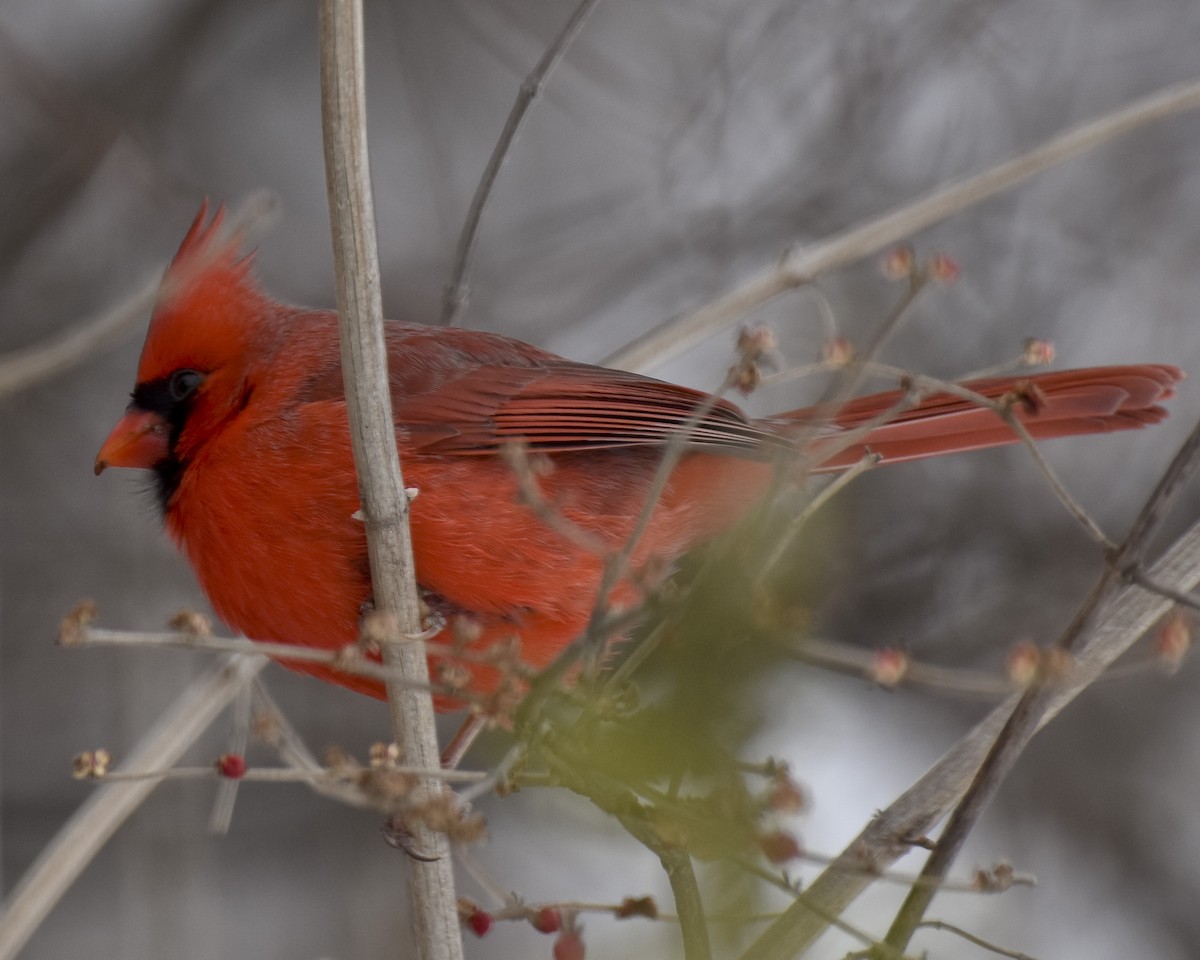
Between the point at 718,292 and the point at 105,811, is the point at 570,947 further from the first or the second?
the point at 718,292

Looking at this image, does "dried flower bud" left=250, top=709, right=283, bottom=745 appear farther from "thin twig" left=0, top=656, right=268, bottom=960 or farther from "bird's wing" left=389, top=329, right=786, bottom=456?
"bird's wing" left=389, top=329, right=786, bottom=456

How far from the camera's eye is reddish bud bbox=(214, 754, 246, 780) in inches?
63.5

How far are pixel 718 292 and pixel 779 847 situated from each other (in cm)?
251

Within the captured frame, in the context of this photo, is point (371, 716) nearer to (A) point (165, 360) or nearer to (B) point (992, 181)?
(A) point (165, 360)

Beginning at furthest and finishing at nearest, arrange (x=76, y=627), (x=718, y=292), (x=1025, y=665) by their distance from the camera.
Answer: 1. (x=718, y=292)
2. (x=76, y=627)
3. (x=1025, y=665)

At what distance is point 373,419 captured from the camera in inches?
67.6

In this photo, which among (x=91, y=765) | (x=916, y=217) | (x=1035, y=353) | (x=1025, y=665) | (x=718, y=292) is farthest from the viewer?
(x=718, y=292)

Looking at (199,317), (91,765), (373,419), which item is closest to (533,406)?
(199,317)

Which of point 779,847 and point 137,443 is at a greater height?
point 137,443

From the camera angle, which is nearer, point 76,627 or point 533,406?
point 76,627

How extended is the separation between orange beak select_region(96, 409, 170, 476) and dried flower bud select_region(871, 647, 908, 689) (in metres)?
1.64

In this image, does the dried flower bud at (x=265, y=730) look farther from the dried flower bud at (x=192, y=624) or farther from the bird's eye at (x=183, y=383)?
the bird's eye at (x=183, y=383)

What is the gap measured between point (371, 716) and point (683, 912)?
286 cm

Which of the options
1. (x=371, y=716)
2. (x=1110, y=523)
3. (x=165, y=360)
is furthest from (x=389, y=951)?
(x=1110, y=523)
